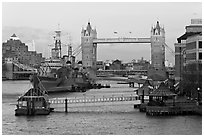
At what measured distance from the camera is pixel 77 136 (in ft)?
46.1

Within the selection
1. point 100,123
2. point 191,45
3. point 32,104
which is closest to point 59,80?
point 191,45

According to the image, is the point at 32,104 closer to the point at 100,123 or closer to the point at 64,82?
the point at 100,123

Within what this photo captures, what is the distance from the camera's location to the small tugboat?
2000 cm

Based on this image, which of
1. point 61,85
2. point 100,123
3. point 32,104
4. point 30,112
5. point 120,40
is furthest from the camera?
point 120,40

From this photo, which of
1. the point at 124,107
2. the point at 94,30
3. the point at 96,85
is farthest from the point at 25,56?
the point at 124,107

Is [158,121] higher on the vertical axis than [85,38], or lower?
lower

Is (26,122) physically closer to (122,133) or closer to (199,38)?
(122,133)

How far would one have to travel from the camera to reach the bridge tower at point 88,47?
72.9 m

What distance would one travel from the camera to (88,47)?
74062 mm

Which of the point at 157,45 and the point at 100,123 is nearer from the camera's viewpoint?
the point at 100,123

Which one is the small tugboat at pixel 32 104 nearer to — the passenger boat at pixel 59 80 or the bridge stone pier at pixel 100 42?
the passenger boat at pixel 59 80

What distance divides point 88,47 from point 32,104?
53.9 meters

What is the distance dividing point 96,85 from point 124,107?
31017 mm

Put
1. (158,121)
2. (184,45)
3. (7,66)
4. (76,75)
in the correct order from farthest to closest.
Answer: (7,66)
(76,75)
(184,45)
(158,121)
